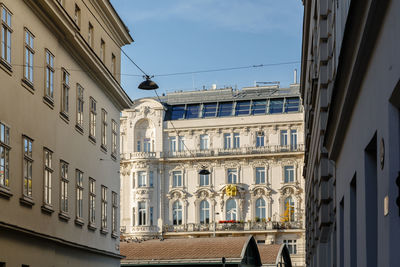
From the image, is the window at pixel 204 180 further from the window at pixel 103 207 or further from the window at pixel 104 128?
the window at pixel 104 128

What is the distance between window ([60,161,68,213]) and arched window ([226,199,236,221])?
219 feet

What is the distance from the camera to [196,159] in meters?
96.1

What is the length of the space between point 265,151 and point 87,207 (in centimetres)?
6227

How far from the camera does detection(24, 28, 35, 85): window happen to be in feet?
79.0

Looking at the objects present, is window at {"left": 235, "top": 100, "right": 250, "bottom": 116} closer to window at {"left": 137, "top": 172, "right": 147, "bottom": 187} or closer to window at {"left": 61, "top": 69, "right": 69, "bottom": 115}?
window at {"left": 137, "top": 172, "right": 147, "bottom": 187}

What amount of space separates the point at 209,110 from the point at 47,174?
234 ft

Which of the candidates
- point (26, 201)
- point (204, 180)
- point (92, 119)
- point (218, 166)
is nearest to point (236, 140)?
point (218, 166)

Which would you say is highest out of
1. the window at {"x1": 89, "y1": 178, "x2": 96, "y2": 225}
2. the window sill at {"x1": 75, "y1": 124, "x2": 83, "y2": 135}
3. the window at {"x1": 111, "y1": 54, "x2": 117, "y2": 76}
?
the window at {"x1": 111, "y1": 54, "x2": 117, "y2": 76}

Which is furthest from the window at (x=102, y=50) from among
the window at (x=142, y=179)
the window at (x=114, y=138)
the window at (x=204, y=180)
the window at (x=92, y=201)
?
the window at (x=142, y=179)

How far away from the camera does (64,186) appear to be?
2909 centimetres

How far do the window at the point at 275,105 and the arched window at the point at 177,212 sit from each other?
47.4 ft

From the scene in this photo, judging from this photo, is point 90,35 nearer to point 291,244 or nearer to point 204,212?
point 291,244

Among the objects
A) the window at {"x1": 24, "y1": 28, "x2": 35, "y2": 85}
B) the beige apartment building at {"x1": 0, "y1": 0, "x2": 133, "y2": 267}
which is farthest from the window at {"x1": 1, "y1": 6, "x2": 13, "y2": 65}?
the window at {"x1": 24, "y1": 28, "x2": 35, "y2": 85}

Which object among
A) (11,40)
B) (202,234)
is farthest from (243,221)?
(11,40)
